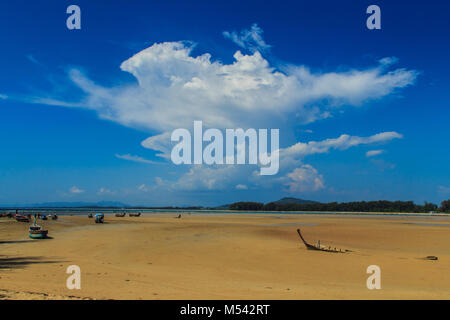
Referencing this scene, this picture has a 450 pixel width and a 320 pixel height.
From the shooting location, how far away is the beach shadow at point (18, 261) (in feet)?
52.9

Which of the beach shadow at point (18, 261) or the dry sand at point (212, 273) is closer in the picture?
the dry sand at point (212, 273)

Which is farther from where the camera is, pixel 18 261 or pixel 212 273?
pixel 18 261

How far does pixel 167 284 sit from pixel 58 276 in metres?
5.09

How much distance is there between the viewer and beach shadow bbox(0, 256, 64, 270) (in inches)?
635

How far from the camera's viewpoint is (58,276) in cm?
1351

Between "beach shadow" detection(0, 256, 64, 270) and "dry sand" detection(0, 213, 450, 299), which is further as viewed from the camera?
"beach shadow" detection(0, 256, 64, 270)

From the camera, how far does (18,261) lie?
17.9m
